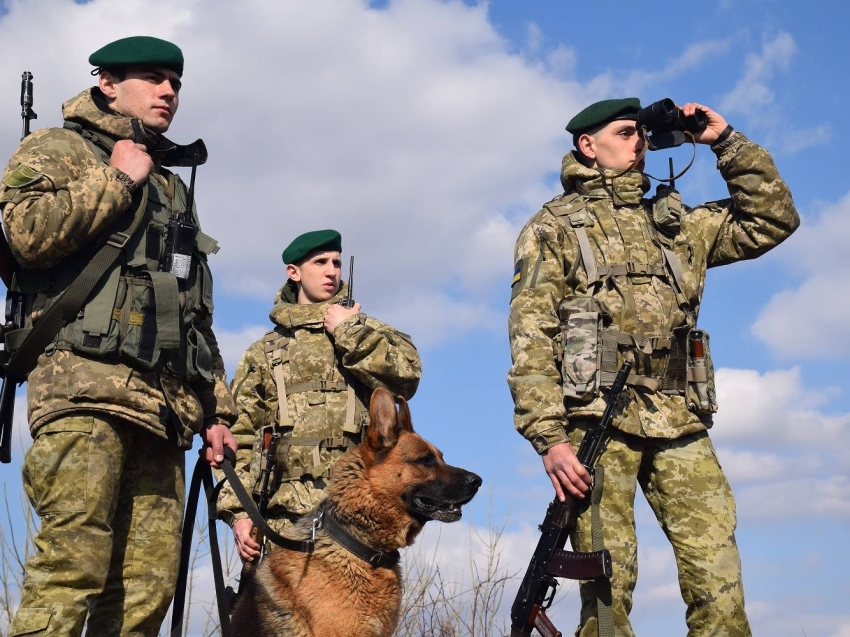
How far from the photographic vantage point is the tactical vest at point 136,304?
401 cm

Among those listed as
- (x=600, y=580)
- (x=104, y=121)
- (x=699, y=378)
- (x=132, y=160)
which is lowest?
(x=600, y=580)

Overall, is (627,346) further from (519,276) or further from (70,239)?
(70,239)

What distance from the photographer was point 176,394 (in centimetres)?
435

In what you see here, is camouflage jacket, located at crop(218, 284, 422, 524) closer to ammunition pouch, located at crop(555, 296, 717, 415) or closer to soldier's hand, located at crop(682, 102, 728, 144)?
ammunition pouch, located at crop(555, 296, 717, 415)

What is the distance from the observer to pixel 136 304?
4160 mm

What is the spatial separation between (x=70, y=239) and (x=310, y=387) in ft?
9.30

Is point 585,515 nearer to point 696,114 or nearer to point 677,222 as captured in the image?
point 677,222

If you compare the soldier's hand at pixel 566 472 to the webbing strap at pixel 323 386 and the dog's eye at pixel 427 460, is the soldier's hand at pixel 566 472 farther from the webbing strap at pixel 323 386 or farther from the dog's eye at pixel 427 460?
the webbing strap at pixel 323 386

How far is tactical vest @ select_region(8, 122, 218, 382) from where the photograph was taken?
13.2ft

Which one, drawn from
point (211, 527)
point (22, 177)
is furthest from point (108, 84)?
point (211, 527)

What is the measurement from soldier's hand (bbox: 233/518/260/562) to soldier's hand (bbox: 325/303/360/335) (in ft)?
4.58

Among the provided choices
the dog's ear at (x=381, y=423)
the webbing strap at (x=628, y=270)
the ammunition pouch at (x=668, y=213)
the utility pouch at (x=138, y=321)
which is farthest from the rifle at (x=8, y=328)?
the ammunition pouch at (x=668, y=213)

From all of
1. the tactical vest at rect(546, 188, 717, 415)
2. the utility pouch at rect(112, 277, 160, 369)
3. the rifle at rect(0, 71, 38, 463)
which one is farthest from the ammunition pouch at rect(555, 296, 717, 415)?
the rifle at rect(0, 71, 38, 463)

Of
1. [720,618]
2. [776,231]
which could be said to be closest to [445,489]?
[720,618]
